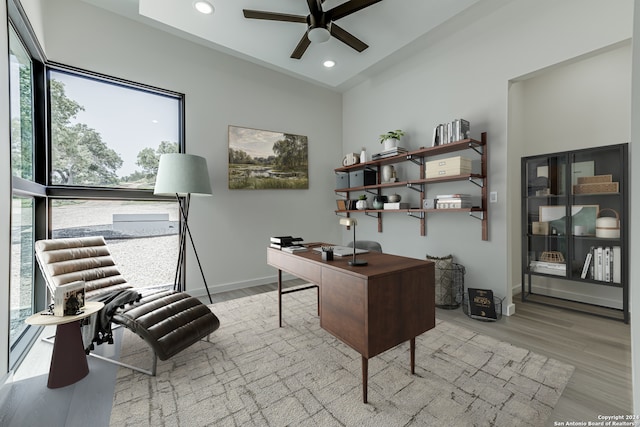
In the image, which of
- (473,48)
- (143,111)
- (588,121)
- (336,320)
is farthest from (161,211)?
(588,121)

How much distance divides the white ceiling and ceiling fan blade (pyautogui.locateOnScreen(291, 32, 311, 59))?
0.37ft

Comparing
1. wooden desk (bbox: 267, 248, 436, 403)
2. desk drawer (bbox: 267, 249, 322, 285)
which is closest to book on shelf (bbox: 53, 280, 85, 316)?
desk drawer (bbox: 267, 249, 322, 285)

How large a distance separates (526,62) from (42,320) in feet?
14.7

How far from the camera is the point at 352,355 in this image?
2035 millimetres

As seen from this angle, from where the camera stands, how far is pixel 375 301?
1403 millimetres

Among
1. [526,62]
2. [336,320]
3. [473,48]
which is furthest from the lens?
[473,48]

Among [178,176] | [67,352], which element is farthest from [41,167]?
[67,352]

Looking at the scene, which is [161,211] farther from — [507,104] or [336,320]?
[507,104]

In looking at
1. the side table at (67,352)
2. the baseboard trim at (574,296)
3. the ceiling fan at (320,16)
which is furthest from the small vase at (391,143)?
the side table at (67,352)

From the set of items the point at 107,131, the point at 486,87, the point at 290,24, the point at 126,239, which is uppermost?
the point at 290,24

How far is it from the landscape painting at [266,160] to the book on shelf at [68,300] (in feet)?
7.13

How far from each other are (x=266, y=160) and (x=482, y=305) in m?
3.35

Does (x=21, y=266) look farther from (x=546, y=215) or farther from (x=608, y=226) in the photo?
(x=608, y=226)

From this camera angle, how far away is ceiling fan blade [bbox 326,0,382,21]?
6.84ft
